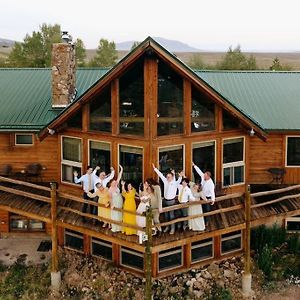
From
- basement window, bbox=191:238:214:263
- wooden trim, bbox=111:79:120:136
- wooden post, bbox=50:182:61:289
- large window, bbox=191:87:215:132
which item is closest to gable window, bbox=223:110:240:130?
large window, bbox=191:87:215:132

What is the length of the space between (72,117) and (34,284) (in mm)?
6063

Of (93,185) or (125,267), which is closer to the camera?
(93,185)

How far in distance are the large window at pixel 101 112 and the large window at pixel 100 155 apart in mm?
572

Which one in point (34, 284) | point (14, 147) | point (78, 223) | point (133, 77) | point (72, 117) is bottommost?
point (34, 284)

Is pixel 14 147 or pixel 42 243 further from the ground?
pixel 14 147

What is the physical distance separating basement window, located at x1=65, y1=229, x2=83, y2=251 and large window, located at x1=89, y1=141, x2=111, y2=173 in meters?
3.27

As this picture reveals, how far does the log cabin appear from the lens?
14633 mm

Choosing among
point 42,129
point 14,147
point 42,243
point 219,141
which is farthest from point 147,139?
point 42,243

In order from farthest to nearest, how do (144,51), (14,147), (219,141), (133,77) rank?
(14,147)
(219,141)
(133,77)
(144,51)

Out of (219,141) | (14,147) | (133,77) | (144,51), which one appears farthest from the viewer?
(14,147)

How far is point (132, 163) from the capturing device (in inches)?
606

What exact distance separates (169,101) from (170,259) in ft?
18.8

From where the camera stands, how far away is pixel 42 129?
16.2 metres

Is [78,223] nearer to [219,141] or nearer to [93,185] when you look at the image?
[93,185]
